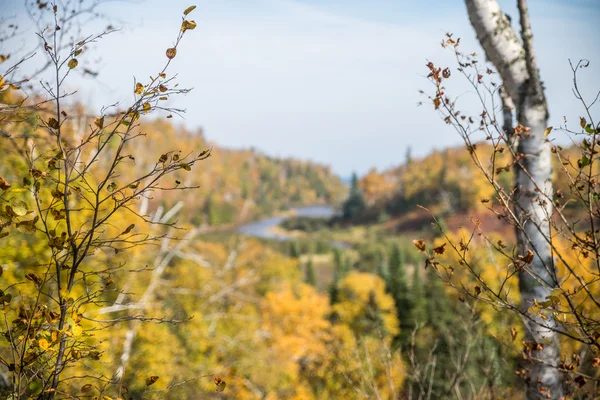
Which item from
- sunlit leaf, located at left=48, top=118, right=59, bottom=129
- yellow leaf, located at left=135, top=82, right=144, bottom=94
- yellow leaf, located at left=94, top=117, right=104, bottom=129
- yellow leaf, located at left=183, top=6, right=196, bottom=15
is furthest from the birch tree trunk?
sunlit leaf, located at left=48, top=118, right=59, bottom=129

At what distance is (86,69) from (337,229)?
6834 centimetres

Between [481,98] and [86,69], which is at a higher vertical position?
[86,69]

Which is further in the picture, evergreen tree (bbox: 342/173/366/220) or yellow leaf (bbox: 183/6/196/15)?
evergreen tree (bbox: 342/173/366/220)

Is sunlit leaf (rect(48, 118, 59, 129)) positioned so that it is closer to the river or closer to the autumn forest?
the autumn forest

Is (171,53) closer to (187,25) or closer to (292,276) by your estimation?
(187,25)

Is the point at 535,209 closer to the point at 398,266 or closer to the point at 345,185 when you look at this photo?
the point at 398,266

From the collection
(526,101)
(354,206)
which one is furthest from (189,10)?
(354,206)

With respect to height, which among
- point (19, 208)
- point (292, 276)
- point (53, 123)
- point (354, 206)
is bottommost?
point (292, 276)

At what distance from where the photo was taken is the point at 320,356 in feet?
59.5

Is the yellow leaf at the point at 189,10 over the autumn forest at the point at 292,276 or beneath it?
over

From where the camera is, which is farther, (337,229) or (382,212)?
(337,229)

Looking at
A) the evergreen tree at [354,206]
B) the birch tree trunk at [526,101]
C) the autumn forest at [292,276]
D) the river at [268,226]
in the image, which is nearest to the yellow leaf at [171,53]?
the autumn forest at [292,276]

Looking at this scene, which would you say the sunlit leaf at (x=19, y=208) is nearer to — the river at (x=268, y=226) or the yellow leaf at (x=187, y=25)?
the yellow leaf at (x=187, y=25)

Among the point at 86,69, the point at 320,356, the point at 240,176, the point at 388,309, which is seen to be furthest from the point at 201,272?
the point at 240,176
